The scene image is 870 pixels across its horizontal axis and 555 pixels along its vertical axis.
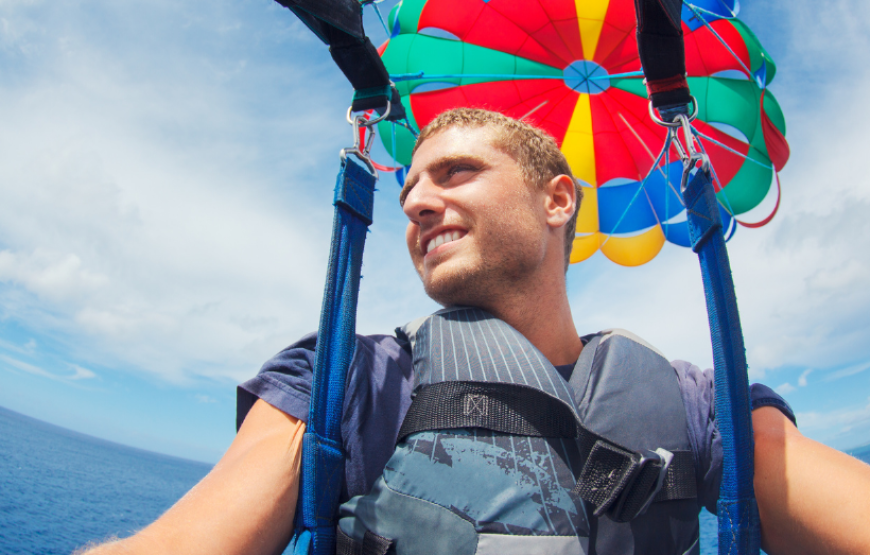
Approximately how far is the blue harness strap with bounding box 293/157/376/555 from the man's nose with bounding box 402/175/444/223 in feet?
0.96

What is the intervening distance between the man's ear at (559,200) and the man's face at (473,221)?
0.09 meters

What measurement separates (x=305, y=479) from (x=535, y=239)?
1179 millimetres

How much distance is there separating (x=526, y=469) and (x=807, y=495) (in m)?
0.78

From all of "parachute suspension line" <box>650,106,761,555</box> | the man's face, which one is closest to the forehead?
the man's face

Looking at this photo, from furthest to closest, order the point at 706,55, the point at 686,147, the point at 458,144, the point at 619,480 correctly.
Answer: the point at 706,55, the point at 458,144, the point at 686,147, the point at 619,480

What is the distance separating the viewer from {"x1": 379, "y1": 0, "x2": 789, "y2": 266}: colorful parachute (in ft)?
19.0

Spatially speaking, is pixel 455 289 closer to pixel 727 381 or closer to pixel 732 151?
pixel 727 381

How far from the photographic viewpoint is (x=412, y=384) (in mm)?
1466

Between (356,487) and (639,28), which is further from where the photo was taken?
(639,28)

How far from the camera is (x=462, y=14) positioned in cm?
586

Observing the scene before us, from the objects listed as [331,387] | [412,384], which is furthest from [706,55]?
[331,387]

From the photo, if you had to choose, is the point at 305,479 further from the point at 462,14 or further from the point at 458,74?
the point at 462,14

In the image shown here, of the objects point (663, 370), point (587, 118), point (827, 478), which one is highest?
point (587, 118)

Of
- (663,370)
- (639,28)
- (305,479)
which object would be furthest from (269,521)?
(639,28)
